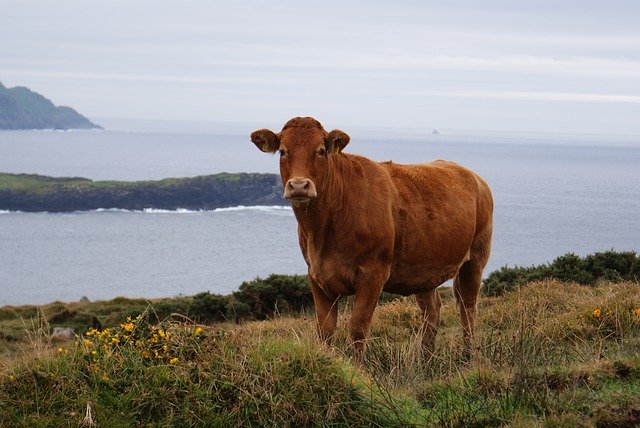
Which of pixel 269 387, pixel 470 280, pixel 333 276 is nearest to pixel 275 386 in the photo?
pixel 269 387

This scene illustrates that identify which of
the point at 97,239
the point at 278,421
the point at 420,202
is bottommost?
the point at 97,239

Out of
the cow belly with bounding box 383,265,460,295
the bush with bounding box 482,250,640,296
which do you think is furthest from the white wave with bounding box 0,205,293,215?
the cow belly with bounding box 383,265,460,295

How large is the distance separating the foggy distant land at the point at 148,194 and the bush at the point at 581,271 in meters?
171

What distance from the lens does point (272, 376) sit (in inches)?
281

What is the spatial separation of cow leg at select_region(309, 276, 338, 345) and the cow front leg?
Result: 34cm

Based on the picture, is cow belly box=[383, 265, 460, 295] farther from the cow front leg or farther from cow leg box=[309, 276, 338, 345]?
cow leg box=[309, 276, 338, 345]

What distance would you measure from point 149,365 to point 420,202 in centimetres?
427

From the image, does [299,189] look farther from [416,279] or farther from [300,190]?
[416,279]

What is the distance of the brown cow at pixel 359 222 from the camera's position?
9.36m

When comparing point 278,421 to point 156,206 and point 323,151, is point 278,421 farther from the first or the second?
point 156,206

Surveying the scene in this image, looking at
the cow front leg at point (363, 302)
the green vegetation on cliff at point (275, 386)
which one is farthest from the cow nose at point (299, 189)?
the green vegetation on cliff at point (275, 386)

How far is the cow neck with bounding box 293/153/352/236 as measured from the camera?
9461 millimetres

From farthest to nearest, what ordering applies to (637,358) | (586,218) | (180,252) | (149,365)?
(586,218) → (180,252) → (637,358) → (149,365)

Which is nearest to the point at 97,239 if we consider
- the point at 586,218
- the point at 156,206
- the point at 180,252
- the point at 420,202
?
the point at 180,252
